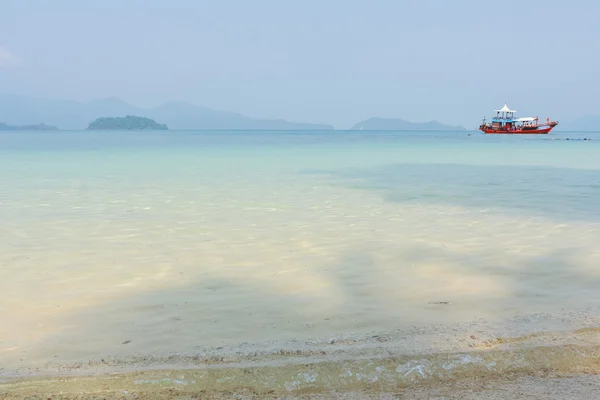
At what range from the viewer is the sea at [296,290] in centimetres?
366

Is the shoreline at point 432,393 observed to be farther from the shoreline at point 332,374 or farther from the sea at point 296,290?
the sea at point 296,290

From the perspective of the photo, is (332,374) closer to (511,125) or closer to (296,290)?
(296,290)

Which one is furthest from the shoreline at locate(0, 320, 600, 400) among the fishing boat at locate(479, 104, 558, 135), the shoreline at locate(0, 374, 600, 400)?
the fishing boat at locate(479, 104, 558, 135)

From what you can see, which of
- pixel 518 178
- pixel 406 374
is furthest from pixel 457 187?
pixel 406 374

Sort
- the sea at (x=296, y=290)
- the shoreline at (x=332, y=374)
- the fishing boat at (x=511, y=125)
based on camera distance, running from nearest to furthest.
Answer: the shoreline at (x=332, y=374) → the sea at (x=296, y=290) → the fishing boat at (x=511, y=125)

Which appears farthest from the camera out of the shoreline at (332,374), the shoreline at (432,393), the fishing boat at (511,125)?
the fishing boat at (511,125)

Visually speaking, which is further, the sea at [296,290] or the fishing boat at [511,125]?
the fishing boat at [511,125]

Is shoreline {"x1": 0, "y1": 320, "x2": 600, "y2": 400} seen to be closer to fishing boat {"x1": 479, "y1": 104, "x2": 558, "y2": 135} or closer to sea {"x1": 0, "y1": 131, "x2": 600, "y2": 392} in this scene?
sea {"x1": 0, "y1": 131, "x2": 600, "y2": 392}

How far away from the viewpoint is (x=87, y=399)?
3.09m

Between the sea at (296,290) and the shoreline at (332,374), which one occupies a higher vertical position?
the shoreline at (332,374)

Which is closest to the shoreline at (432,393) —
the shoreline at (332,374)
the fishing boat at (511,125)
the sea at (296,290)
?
the shoreline at (332,374)

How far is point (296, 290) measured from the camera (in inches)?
220

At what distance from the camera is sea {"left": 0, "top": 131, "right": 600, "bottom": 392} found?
3.66 meters

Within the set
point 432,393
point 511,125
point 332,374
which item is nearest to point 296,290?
point 332,374
